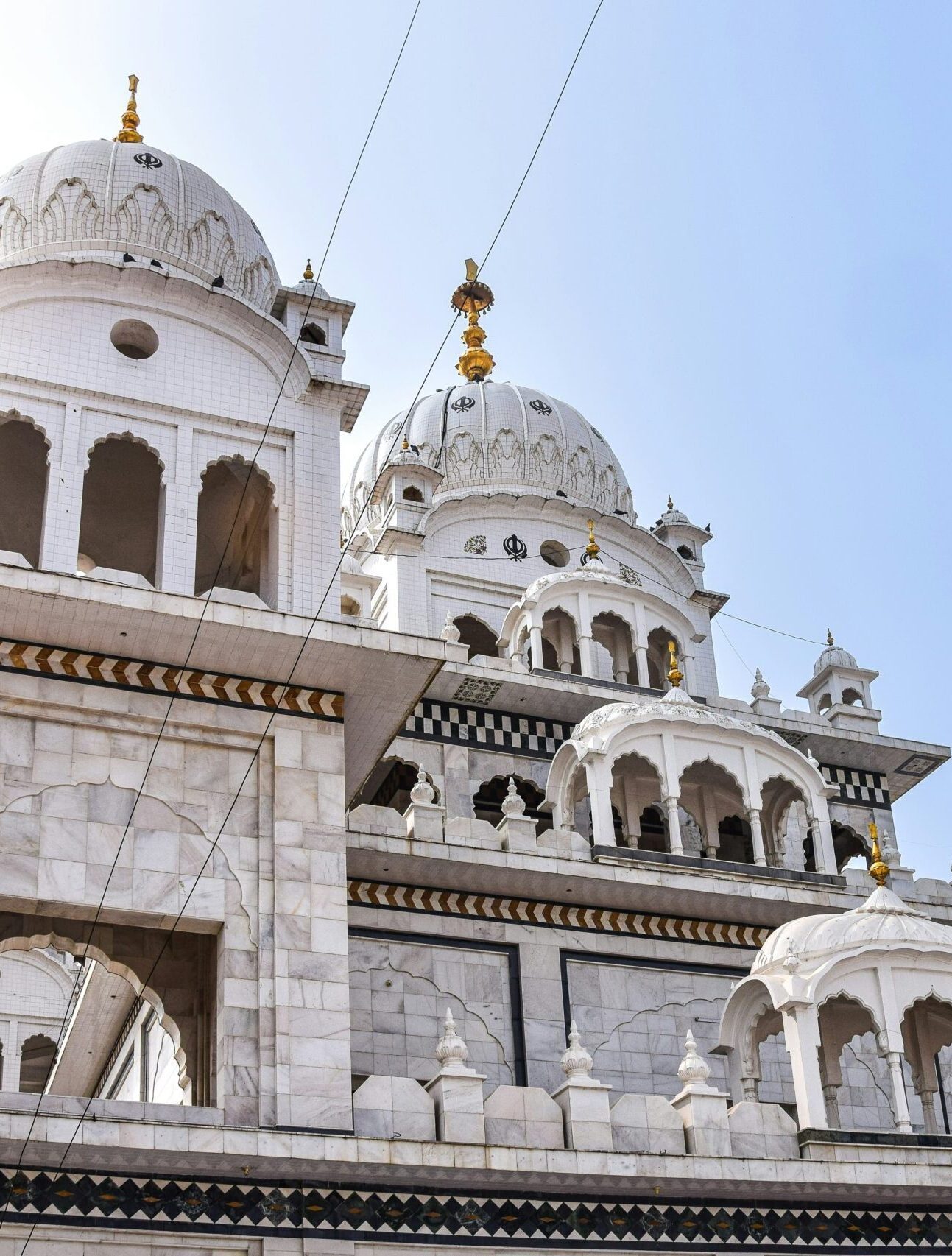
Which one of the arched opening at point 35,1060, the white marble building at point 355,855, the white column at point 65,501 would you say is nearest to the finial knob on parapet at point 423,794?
the white marble building at point 355,855

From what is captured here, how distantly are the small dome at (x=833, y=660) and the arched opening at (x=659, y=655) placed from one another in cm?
255

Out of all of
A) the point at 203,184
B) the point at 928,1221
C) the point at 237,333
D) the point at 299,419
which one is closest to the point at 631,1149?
the point at 928,1221

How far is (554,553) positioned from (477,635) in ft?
7.20

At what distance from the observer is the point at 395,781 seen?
20.9 metres

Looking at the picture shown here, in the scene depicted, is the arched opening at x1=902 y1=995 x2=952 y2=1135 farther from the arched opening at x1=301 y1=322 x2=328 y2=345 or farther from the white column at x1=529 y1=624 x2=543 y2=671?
the arched opening at x1=301 y1=322 x2=328 y2=345

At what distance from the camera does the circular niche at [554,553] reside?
86.7 ft

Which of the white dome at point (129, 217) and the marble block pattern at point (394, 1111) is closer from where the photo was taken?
the marble block pattern at point (394, 1111)

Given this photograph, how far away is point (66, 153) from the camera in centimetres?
1889

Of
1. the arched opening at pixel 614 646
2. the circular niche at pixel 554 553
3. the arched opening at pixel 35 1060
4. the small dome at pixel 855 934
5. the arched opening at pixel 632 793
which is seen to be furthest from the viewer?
the arched opening at pixel 35 1060

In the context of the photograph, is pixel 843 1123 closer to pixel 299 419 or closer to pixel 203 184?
pixel 299 419

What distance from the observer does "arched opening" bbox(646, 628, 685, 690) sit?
24.5 m

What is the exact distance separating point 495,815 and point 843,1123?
5.82 metres

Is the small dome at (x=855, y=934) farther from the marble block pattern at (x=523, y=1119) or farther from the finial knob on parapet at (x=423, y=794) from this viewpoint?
the finial knob on parapet at (x=423, y=794)

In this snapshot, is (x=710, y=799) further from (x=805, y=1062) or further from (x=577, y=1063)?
(x=577, y=1063)
